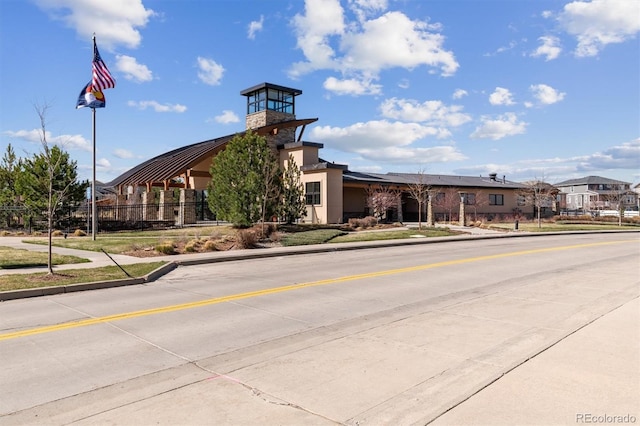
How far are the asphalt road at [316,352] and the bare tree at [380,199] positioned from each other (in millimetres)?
25257

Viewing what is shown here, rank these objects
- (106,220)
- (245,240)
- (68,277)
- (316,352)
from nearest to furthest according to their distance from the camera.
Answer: (316,352) < (68,277) < (245,240) < (106,220)

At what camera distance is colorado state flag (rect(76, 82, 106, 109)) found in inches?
925

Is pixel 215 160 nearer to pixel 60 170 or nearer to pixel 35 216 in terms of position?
pixel 60 170

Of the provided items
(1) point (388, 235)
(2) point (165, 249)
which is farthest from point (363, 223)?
(2) point (165, 249)

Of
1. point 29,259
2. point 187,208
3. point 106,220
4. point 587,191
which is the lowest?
point 29,259

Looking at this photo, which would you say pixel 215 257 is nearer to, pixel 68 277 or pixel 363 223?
pixel 68 277

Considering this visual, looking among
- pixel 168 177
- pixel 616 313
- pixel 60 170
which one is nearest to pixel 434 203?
pixel 168 177

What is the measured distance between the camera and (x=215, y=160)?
27422 millimetres

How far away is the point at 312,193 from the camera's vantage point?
113 feet

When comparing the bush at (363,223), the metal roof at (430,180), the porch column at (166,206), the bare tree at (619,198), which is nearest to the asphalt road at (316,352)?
the bush at (363,223)

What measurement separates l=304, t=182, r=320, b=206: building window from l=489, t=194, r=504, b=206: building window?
952 inches

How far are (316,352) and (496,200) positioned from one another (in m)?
48.4

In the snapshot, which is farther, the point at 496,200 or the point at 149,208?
the point at 496,200
